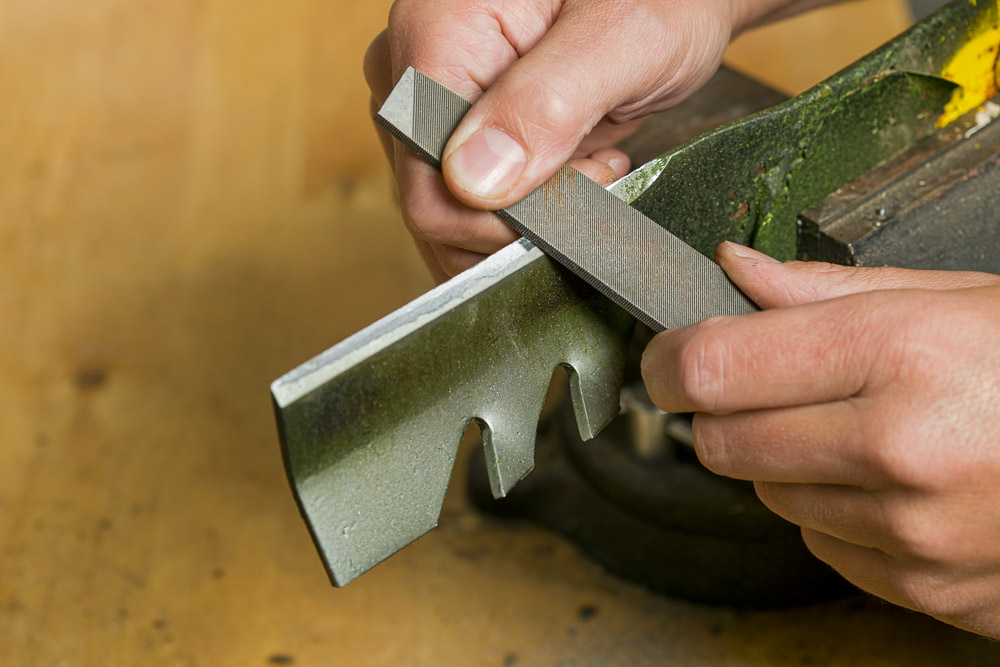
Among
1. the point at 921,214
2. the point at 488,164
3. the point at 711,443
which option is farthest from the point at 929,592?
the point at 488,164

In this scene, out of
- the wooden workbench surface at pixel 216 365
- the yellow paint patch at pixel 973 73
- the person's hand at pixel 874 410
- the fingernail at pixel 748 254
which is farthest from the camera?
the wooden workbench surface at pixel 216 365

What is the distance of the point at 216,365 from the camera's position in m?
1.33

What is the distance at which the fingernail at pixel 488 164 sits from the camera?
2.17 ft

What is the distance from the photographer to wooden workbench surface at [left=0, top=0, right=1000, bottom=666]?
1041mm

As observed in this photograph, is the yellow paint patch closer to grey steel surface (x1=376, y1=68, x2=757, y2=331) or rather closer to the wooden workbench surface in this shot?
grey steel surface (x1=376, y1=68, x2=757, y2=331)

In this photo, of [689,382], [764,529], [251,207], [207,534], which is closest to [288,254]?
[251,207]

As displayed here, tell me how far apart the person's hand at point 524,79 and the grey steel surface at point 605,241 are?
2 cm

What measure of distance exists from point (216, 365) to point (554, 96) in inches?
31.4

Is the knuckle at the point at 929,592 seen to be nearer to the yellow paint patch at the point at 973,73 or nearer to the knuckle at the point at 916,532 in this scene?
the knuckle at the point at 916,532

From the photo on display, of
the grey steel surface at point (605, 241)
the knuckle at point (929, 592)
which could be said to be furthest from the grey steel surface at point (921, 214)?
the knuckle at point (929, 592)

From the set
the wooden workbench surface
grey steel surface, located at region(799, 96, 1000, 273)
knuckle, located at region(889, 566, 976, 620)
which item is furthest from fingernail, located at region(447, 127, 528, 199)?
the wooden workbench surface

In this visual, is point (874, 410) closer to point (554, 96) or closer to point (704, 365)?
point (704, 365)

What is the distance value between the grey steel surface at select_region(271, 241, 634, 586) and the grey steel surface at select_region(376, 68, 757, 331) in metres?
0.03

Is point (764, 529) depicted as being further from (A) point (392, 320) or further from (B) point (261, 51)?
(B) point (261, 51)
